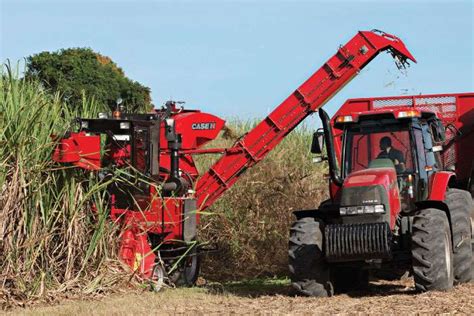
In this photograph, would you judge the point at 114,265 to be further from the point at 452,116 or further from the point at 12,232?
the point at 452,116

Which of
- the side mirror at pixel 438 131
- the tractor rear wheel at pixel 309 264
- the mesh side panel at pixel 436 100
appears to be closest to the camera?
the tractor rear wheel at pixel 309 264

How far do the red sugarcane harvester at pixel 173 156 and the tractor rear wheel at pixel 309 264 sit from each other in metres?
1.69

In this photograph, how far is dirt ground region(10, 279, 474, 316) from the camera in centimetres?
791

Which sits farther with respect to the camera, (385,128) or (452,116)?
(452,116)

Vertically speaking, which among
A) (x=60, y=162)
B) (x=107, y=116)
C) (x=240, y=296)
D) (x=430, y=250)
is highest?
(x=107, y=116)

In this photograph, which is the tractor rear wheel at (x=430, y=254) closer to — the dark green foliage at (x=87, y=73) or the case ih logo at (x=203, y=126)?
the case ih logo at (x=203, y=126)

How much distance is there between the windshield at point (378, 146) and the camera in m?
9.61

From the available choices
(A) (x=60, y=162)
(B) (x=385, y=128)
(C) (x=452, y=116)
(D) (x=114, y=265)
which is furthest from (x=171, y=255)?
(C) (x=452, y=116)

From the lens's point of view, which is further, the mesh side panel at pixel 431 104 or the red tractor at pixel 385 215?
the mesh side panel at pixel 431 104

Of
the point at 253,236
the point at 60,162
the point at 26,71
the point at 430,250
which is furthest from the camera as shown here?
the point at 253,236

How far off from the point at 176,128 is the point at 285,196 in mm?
3009

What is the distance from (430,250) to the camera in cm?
861

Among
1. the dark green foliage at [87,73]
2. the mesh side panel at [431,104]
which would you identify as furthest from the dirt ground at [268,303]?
the dark green foliage at [87,73]

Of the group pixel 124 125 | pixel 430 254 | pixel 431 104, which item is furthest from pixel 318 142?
pixel 431 104
